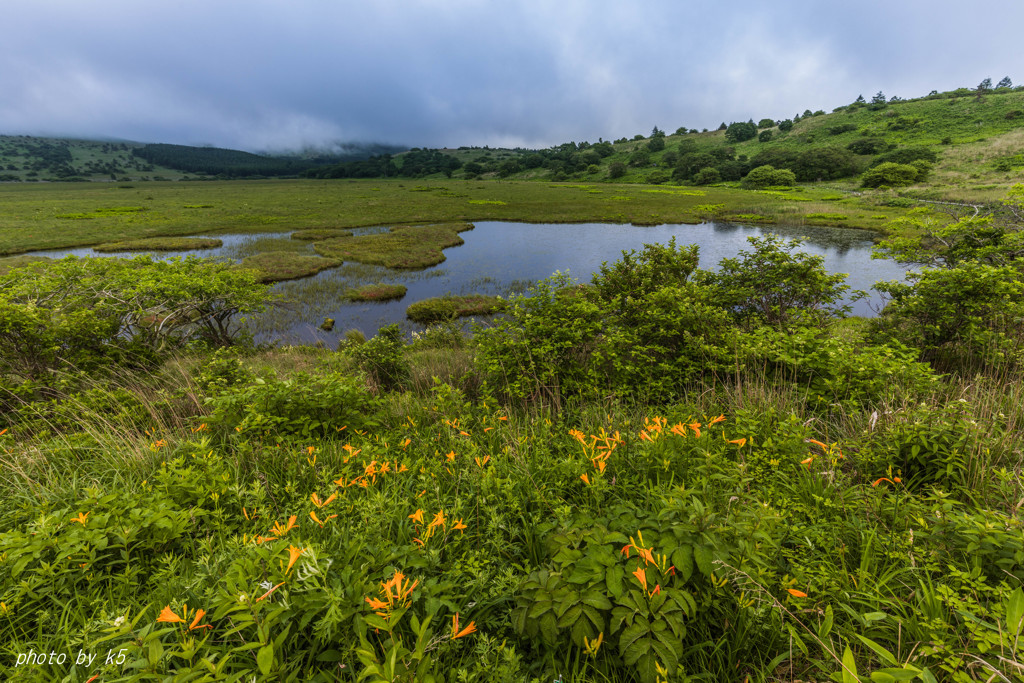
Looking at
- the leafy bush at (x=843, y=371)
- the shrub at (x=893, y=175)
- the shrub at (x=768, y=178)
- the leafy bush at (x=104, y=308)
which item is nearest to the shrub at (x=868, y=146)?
the shrub at (x=768, y=178)

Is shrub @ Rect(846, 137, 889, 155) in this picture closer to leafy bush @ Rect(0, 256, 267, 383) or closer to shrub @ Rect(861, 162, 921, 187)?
shrub @ Rect(861, 162, 921, 187)

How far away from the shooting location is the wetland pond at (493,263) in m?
17.6

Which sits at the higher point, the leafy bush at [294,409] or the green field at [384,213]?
the green field at [384,213]

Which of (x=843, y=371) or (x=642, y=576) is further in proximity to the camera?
(x=843, y=371)

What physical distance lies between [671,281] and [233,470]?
7.85m

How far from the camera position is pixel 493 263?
26891 mm

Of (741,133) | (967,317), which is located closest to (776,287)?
(967,317)

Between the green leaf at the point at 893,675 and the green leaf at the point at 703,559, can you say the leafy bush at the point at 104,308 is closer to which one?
the green leaf at the point at 703,559

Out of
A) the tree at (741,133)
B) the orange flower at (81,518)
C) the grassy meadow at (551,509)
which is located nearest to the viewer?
the grassy meadow at (551,509)

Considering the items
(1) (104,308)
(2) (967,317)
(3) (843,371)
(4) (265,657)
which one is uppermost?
(2) (967,317)

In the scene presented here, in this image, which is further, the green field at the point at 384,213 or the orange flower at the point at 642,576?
the green field at the point at 384,213

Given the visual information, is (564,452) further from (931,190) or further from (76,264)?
(931,190)

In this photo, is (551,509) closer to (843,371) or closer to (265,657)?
(265,657)

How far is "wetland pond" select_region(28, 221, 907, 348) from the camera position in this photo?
17645 mm
